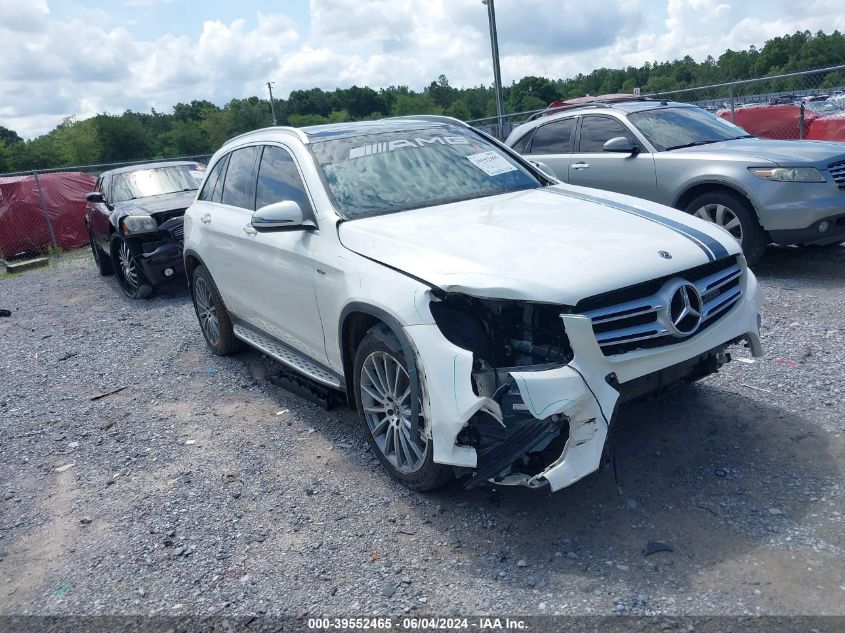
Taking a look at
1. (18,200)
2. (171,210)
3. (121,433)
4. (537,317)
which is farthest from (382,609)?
(18,200)

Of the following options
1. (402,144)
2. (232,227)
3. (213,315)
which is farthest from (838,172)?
(213,315)

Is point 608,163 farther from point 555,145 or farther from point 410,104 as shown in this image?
point 410,104

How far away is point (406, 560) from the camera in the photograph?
10.7ft

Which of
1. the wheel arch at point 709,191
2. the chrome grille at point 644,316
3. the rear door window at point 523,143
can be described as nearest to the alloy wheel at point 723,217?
the wheel arch at point 709,191

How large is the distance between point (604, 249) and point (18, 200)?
1588 cm

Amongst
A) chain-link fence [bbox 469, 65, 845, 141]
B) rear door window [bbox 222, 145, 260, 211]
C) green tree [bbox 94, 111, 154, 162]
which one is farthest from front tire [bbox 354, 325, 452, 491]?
green tree [bbox 94, 111, 154, 162]

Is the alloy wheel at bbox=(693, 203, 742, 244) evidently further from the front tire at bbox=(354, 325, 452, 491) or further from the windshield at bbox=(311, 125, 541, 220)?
the front tire at bbox=(354, 325, 452, 491)

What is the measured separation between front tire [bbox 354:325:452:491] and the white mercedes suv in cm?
1

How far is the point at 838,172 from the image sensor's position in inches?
272

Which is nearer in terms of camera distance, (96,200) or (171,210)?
(171,210)

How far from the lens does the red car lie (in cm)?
1419

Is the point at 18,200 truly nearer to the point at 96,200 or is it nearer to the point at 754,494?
the point at 96,200

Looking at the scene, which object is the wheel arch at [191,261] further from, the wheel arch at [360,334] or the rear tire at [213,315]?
the wheel arch at [360,334]

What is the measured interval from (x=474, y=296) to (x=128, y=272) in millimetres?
7902
